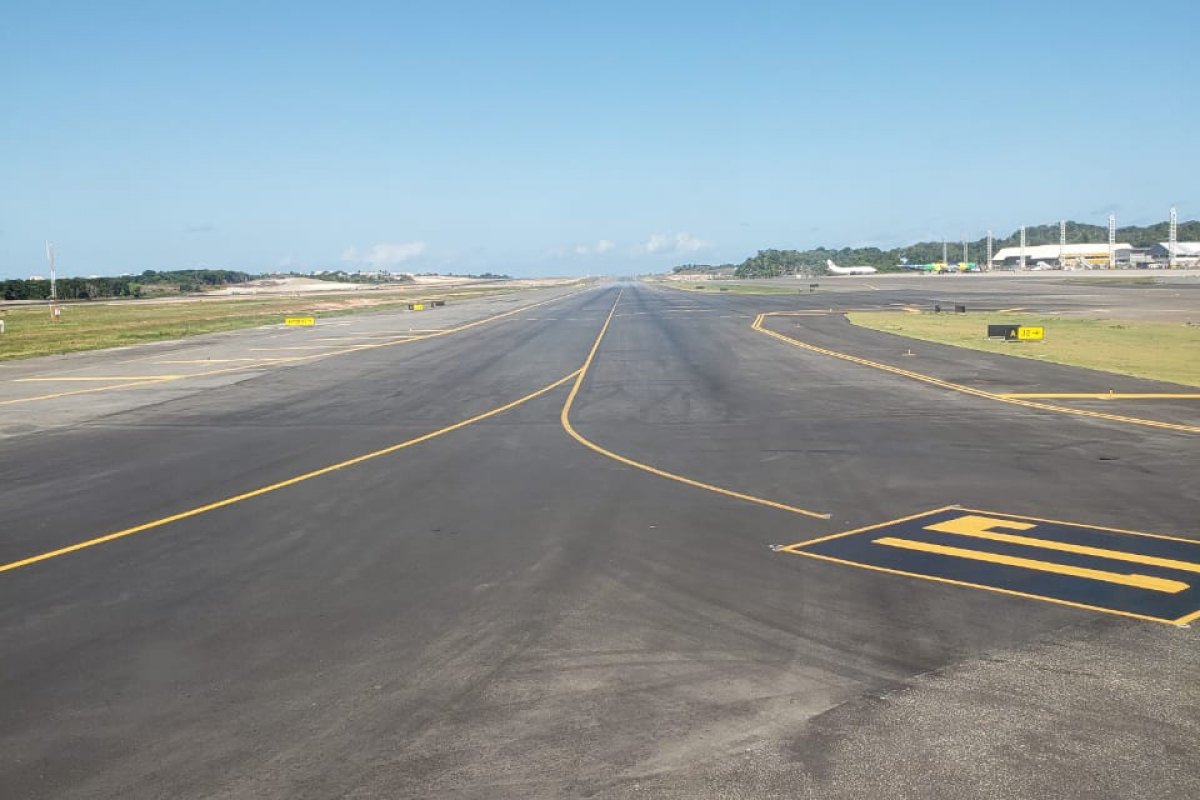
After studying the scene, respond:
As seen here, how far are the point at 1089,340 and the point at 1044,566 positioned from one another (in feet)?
114

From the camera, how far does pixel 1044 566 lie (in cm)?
1073

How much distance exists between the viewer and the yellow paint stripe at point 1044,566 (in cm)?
998

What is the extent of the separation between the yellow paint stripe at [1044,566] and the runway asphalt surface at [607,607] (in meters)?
0.09

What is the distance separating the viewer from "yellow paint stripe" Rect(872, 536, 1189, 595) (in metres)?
9.98

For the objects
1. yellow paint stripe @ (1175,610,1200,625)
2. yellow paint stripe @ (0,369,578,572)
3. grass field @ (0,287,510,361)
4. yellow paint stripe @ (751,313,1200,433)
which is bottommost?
yellow paint stripe @ (1175,610,1200,625)

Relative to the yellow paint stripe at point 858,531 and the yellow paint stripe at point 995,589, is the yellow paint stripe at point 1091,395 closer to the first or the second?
the yellow paint stripe at point 858,531

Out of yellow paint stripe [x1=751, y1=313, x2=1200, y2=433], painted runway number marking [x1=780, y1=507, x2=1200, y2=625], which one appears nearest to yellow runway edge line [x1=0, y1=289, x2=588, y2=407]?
yellow paint stripe [x1=751, y1=313, x2=1200, y2=433]

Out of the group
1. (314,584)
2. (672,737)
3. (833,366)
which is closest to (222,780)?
(672,737)

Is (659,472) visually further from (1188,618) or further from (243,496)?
(1188,618)

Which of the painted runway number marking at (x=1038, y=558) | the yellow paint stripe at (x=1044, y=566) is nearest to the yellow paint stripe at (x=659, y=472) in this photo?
the painted runway number marking at (x=1038, y=558)

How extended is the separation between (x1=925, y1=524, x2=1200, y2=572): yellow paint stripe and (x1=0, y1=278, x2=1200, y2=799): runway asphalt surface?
0.09 metres

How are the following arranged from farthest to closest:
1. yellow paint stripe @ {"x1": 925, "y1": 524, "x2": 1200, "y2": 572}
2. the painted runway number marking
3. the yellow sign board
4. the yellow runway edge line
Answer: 1. the yellow sign board
2. the yellow runway edge line
3. yellow paint stripe @ {"x1": 925, "y1": 524, "x2": 1200, "y2": 572}
4. the painted runway number marking

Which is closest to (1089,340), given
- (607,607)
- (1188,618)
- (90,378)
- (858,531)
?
(858,531)

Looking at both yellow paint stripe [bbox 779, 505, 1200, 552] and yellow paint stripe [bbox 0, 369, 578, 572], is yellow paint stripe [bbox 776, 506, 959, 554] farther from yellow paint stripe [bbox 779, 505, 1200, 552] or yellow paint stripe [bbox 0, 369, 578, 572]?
yellow paint stripe [bbox 0, 369, 578, 572]
